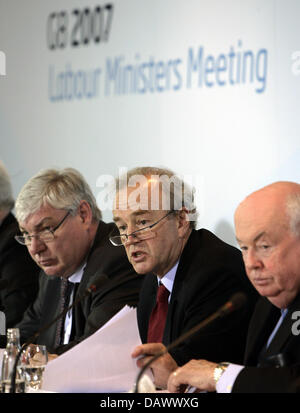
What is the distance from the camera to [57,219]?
393 cm

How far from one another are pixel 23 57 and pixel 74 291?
→ 2.57 metres

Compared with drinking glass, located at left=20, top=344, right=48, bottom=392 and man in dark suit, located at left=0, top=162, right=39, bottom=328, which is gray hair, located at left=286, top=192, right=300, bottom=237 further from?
man in dark suit, located at left=0, top=162, right=39, bottom=328

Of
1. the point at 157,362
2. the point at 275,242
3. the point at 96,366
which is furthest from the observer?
the point at 157,362

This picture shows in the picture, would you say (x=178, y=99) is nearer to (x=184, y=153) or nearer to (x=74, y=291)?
(x=184, y=153)

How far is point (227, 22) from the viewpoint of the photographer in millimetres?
Result: 4461

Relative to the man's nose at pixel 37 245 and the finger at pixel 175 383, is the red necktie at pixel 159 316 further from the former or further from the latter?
the man's nose at pixel 37 245

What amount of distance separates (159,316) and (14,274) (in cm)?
158

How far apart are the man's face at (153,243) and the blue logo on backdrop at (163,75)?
1249 millimetres

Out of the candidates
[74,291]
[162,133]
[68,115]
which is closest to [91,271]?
[74,291]

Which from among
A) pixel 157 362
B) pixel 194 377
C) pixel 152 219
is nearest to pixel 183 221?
pixel 152 219

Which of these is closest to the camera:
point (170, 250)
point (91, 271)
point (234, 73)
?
point (170, 250)

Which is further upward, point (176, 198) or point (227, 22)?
point (227, 22)

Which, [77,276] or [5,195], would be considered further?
[5,195]

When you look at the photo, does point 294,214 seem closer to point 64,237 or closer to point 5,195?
point 64,237
